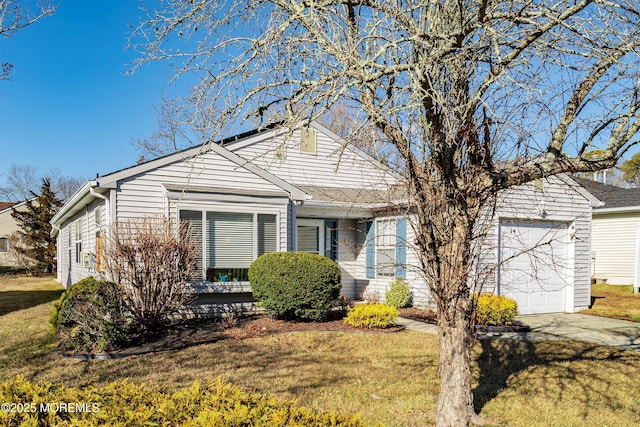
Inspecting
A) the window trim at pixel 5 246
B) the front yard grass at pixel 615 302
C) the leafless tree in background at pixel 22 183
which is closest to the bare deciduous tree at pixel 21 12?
the front yard grass at pixel 615 302

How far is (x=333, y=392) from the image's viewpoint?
16.9 feet

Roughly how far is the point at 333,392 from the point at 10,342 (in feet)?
21.1

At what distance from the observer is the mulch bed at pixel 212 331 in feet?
22.9

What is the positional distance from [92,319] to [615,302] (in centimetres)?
1456

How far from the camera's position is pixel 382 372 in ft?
19.9

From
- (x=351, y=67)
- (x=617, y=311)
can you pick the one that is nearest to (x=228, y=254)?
(x=351, y=67)

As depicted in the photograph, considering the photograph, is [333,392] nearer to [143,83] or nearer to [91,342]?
[91,342]

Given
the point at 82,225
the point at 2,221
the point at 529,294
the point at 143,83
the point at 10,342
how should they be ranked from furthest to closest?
the point at 2,221, the point at 82,225, the point at 529,294, the point at 10,342, the point at 143,83

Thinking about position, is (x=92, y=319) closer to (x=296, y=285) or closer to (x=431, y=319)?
(x=296, y=285)

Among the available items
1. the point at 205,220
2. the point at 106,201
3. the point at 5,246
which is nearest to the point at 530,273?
the point at 205,220

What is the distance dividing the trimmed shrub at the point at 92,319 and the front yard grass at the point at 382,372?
1.39 feet

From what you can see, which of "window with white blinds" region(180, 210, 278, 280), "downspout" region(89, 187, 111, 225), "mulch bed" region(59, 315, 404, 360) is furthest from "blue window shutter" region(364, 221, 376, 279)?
"downspout" region(89, 187, 111, 225)

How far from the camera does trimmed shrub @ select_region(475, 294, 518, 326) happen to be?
912 centimetres

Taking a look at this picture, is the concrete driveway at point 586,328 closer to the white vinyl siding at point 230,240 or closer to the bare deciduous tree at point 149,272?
the white vinyl siding at point 230,240
